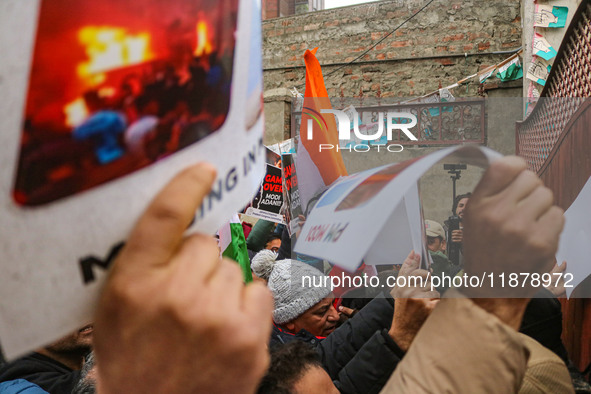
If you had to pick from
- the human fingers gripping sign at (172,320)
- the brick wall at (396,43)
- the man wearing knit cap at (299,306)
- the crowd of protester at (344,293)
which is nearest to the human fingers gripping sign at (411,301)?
the crowd of protester at (344,293)

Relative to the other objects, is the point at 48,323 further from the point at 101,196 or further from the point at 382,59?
the point at 382,59

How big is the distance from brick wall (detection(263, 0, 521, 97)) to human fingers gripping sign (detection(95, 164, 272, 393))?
696cm

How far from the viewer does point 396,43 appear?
7.26 meters

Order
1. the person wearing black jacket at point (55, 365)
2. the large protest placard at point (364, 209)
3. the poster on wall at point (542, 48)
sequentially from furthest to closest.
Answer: the poster on wall at point (542, 48)
the person wearing black jacket at point (55, 365)
the large protest placard at point (364, 209)

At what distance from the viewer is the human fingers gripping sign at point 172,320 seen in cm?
36

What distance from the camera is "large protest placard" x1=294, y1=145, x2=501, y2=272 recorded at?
1.63ft

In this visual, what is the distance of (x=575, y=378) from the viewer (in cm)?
107

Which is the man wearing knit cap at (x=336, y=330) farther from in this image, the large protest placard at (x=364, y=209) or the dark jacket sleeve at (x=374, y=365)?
the large protest placard at (x=364, y=209)

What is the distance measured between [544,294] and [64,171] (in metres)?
1.10
